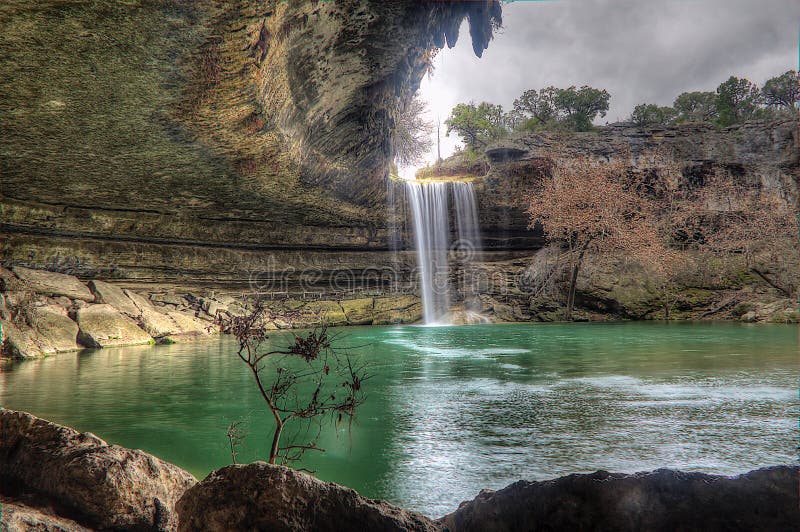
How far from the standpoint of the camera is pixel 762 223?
1753 centimetres

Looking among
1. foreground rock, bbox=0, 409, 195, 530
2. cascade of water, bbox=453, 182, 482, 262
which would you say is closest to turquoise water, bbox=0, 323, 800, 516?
foreground rock, bbox=0, 409, 195, 530

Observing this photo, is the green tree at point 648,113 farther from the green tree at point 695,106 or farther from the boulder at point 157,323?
the boulder at point 157,323

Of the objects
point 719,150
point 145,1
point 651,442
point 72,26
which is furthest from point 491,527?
point 719,150

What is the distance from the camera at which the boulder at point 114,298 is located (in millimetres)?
14906

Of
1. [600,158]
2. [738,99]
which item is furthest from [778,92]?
[600,158]

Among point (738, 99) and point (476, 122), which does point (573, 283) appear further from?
point (738, 99)

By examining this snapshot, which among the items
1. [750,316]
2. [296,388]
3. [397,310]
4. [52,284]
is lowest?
[750,316]

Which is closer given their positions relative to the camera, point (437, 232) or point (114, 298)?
point (114, 298)

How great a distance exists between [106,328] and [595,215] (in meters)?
19.5

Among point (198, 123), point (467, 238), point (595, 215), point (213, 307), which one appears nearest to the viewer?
point (198, 123)

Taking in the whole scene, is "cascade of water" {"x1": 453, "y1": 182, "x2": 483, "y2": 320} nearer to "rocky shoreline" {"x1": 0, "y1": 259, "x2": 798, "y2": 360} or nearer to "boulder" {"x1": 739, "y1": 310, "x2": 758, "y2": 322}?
"rocky shoreline" {"x1": 0, "y1": 259, "x2": 798, "y2": 360}

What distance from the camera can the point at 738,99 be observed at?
3609cm

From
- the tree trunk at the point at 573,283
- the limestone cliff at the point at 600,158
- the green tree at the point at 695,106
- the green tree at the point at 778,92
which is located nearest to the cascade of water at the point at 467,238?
the limestone cliff at the point at 600,158

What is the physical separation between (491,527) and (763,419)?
4630mm
